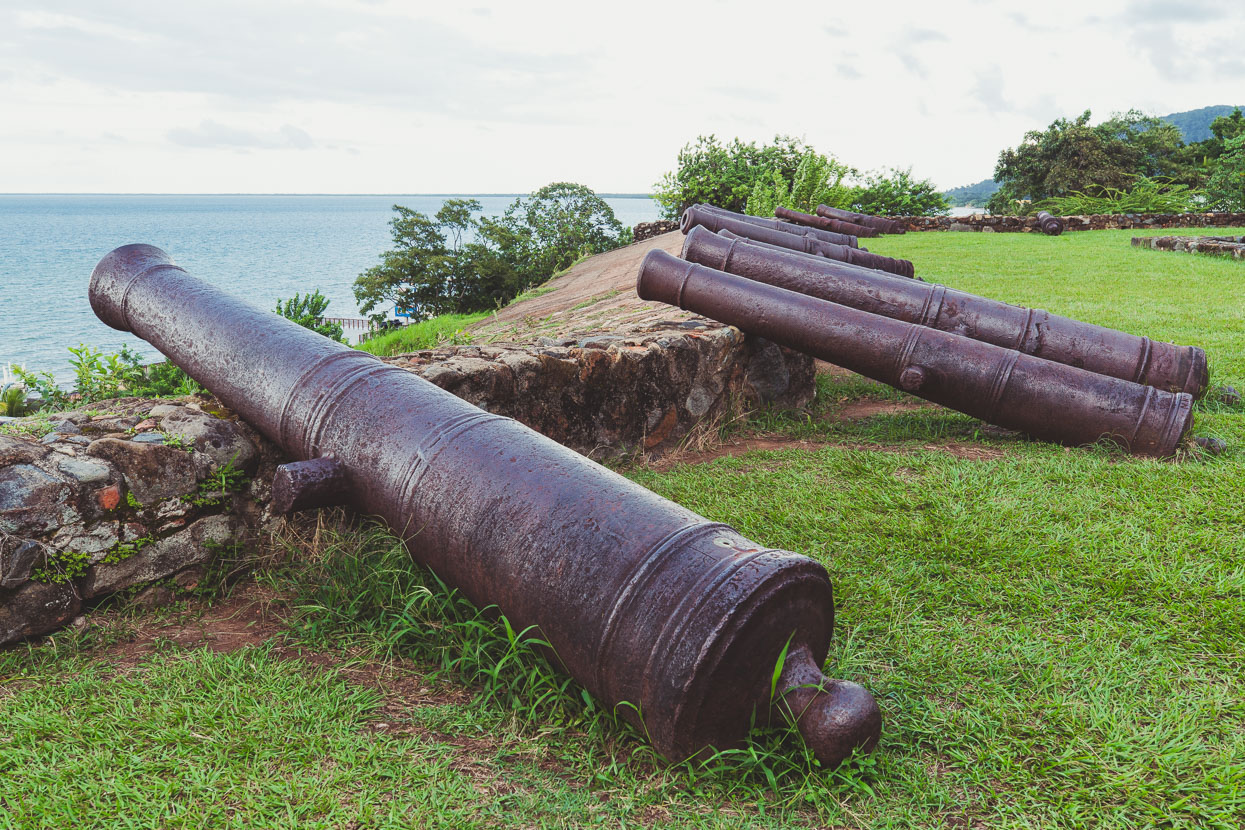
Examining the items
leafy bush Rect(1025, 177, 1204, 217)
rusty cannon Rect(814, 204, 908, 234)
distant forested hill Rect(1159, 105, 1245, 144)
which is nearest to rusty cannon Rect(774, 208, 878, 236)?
rusty cannon Rect(814, 204, 908, 234)

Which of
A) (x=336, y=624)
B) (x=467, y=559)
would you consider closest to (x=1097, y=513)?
(x=467, y=559)

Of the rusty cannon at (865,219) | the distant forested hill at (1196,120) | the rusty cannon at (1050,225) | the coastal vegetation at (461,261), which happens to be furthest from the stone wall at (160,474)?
the distant forested hill at (1196,120)

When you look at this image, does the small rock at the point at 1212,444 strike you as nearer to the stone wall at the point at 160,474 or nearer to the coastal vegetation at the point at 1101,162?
the stone wall at the point at 160,474

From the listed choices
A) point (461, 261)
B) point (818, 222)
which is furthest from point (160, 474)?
point (461, 261)

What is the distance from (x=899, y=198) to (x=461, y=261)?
15.8m

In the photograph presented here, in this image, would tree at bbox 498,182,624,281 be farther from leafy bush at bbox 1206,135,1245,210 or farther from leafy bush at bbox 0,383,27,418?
leafy bush at bbox 1206,135,1245,210

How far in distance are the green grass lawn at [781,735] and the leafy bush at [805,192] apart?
63.4 ft

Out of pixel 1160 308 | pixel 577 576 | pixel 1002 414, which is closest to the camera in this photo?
pixel 577 576

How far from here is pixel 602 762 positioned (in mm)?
2189

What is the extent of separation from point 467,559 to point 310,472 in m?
0.77

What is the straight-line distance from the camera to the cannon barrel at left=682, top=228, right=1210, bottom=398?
5484mm

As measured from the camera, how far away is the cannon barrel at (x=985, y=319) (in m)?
5.48

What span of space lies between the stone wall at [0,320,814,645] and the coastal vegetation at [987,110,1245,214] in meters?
30.3

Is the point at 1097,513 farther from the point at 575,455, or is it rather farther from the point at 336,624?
the point at 336,624
